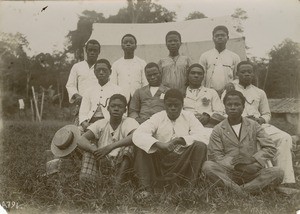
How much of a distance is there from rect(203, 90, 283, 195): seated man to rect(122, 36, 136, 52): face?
3.28 feet

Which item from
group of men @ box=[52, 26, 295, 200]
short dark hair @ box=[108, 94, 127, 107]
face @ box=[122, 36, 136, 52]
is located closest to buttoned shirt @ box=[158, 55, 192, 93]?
group of men @ box=[52, 26, 295, 200]

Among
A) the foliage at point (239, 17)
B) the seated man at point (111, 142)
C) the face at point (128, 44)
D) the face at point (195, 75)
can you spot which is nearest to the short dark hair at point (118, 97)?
the seated man at point (111, 142)

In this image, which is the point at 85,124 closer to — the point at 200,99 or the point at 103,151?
the point at 103,151

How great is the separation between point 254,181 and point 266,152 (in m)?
0.26

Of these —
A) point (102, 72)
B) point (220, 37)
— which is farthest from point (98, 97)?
point (220, 37)

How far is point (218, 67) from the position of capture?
4.21 metres

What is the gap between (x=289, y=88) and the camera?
4066 mm

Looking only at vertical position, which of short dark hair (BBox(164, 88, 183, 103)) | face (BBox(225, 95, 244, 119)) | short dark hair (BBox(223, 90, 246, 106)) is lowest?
face (BBox(225, 95, 244, 119))

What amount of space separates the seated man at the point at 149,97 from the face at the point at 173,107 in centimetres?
18

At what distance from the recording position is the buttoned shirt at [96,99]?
4.13m

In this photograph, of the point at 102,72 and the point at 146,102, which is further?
the point at 102,72

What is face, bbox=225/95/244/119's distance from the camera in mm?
3783

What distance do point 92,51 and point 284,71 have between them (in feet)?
5.71

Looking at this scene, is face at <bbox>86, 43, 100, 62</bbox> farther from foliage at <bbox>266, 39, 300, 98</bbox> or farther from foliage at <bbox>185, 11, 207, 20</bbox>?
foliage at <bbox>266, 39, 300, 98</bbox>
